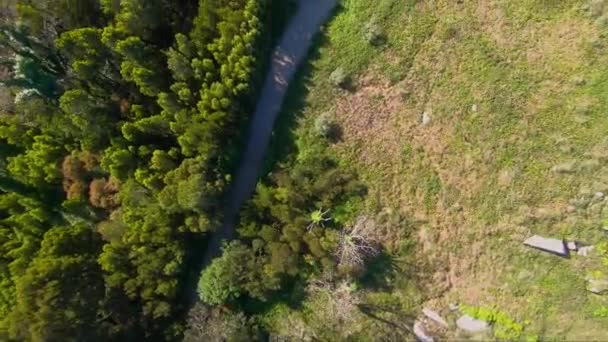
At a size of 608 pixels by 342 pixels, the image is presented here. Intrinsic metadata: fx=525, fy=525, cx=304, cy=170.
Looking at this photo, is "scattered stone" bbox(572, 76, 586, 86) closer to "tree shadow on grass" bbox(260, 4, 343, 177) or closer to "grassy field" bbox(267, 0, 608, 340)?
"grassy field" bbox(267, 0, 608, 340)

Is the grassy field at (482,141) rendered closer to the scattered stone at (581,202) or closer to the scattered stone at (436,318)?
the scattered stone at (581,202)

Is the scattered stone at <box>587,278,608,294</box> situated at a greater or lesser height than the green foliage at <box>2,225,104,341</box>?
lesser

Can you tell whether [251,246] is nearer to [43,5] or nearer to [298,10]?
[298,10]

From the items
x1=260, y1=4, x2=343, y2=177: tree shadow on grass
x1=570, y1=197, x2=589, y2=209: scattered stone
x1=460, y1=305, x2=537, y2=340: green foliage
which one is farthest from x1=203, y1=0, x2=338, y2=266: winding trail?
x1=570, y1=197, x2=589, y2=209: scattered stone

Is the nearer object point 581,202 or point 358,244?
point 581,202

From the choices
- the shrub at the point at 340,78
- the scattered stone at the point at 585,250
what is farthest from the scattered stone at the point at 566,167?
the shrub at the point at 340,78

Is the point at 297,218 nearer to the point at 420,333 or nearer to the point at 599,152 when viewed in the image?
the point at 420,333

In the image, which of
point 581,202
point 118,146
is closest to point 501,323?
point 581,202
